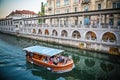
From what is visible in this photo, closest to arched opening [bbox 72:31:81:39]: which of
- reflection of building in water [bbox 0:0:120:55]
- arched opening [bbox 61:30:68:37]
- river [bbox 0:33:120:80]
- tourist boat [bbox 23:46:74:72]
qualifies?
reflection of building in water [bbox 0:0:120:55]

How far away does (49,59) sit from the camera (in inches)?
282

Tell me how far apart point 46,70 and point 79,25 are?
573 centimetres

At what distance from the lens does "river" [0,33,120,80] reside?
20.7 feet

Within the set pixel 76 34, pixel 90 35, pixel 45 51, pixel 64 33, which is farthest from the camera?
pixel 64 33

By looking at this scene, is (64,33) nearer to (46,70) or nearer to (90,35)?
(90,35)

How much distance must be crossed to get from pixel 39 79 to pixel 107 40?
5.39 m

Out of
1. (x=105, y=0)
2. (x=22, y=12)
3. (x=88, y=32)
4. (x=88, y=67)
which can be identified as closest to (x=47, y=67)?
(x=88, y=67)

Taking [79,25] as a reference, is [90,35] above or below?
below

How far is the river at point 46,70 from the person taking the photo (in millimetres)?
6309

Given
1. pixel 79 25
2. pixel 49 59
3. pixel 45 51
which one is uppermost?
pixel 79 25

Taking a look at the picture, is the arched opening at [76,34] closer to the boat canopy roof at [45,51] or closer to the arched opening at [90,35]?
the arched opening at [90,35]

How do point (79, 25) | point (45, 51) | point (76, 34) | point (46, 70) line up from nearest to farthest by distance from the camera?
1. point (46, 70)
2. point (45, 51)
3. point (79, 25)
4. point (76, 34)

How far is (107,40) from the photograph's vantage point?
9391mm

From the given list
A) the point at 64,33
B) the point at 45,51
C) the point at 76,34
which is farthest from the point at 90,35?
the point at 45,51
